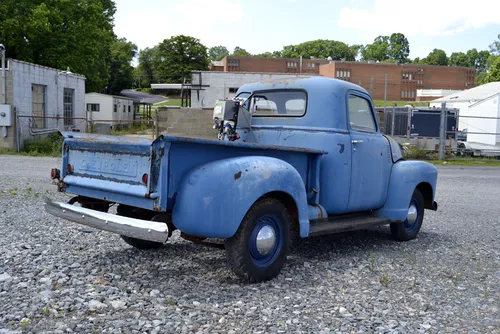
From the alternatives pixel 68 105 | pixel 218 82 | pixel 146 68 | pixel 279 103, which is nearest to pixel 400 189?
pixel 279 103

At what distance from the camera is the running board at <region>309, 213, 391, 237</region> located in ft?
18.6

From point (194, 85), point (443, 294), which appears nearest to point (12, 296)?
point (443, 294)

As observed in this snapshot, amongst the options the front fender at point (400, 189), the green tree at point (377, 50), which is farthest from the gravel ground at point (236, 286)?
the green tree at point (377, 50)

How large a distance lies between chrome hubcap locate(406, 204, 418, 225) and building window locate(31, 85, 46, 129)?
19104 millimetres

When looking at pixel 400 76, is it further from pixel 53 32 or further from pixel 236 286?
pixel 236 286

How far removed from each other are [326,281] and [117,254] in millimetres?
2297

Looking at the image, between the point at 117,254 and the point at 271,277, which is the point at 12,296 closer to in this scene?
the point at 117,254

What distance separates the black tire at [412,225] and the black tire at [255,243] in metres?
2.61

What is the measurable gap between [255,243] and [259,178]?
0.61 m

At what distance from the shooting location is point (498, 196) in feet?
42.3

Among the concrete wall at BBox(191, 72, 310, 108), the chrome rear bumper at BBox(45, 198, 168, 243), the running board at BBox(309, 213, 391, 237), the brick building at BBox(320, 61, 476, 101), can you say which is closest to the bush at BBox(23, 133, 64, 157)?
the concrete wall at BBox(191, 72, 310, 108)

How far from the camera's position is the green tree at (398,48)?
506 feet

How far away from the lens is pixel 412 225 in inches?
297

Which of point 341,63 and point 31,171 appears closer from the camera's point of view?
point 31,171
